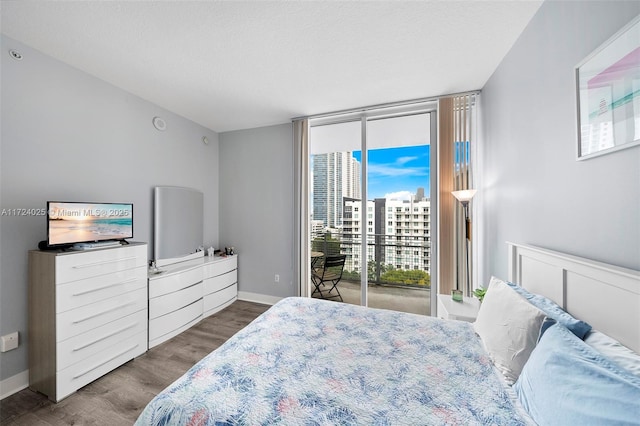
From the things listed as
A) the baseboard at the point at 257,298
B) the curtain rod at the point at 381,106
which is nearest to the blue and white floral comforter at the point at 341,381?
the baseboard at the point at 257,298

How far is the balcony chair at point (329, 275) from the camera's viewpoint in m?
3.38

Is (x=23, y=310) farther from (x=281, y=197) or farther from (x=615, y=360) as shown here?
(x=615, y=360)

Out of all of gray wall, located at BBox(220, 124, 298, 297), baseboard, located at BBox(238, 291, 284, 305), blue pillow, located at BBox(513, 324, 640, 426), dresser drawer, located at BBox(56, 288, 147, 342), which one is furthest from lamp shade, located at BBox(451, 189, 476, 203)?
dresser drawer, located at BBox(56, 288, 147, 342)

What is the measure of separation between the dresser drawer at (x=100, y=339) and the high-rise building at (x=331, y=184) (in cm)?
236

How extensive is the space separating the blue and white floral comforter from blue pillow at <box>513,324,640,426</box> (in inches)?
4.7

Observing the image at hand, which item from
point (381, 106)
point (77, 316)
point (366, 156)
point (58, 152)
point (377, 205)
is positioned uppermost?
point (381, 106)

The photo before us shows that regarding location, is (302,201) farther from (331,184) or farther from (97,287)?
(97,287)

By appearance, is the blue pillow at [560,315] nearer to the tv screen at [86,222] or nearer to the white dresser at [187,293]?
the white dresser at [187,293]

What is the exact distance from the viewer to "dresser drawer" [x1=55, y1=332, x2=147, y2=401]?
173 cm

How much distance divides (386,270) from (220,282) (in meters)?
2.47

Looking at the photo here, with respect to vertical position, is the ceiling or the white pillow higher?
the ceiling

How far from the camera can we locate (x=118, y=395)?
70.4 inches

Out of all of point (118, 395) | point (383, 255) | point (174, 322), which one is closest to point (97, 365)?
point (118, 395)

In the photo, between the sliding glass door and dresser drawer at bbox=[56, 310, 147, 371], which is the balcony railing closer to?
the sliding glass door
